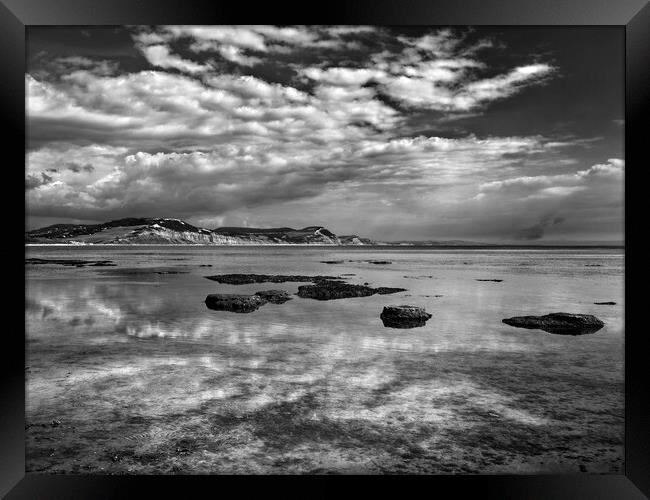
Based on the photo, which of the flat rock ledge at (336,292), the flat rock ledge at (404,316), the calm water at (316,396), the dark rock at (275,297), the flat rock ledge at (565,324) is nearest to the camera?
the calm water at (316,396)

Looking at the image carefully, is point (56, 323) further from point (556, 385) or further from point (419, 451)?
point (556, 385)

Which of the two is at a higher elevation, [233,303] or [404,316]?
[233,303]

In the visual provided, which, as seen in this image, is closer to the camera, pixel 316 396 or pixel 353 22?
pixel 353 22

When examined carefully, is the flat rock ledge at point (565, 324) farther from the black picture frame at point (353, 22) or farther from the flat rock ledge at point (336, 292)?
the black picture frame at point (353, 22)

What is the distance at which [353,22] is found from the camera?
4.11 meters

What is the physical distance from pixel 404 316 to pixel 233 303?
22.6 feet

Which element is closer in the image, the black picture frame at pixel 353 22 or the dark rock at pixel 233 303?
the black picture frame at pixel 353 22

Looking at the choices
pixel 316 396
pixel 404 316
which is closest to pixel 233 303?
pixel 404 316

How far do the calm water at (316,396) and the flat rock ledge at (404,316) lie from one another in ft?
2.25

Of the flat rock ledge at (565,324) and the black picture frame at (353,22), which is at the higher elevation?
the black picture frame at (353,22)

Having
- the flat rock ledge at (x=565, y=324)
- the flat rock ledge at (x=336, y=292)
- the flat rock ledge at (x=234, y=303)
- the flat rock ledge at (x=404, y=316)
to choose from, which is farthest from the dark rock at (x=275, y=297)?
the flat rock ledge at (x=565, y=324)

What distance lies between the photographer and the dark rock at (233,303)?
55.8 feet

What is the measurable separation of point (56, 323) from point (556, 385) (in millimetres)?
14645

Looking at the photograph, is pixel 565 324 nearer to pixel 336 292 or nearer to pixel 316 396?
pixel 316 396
